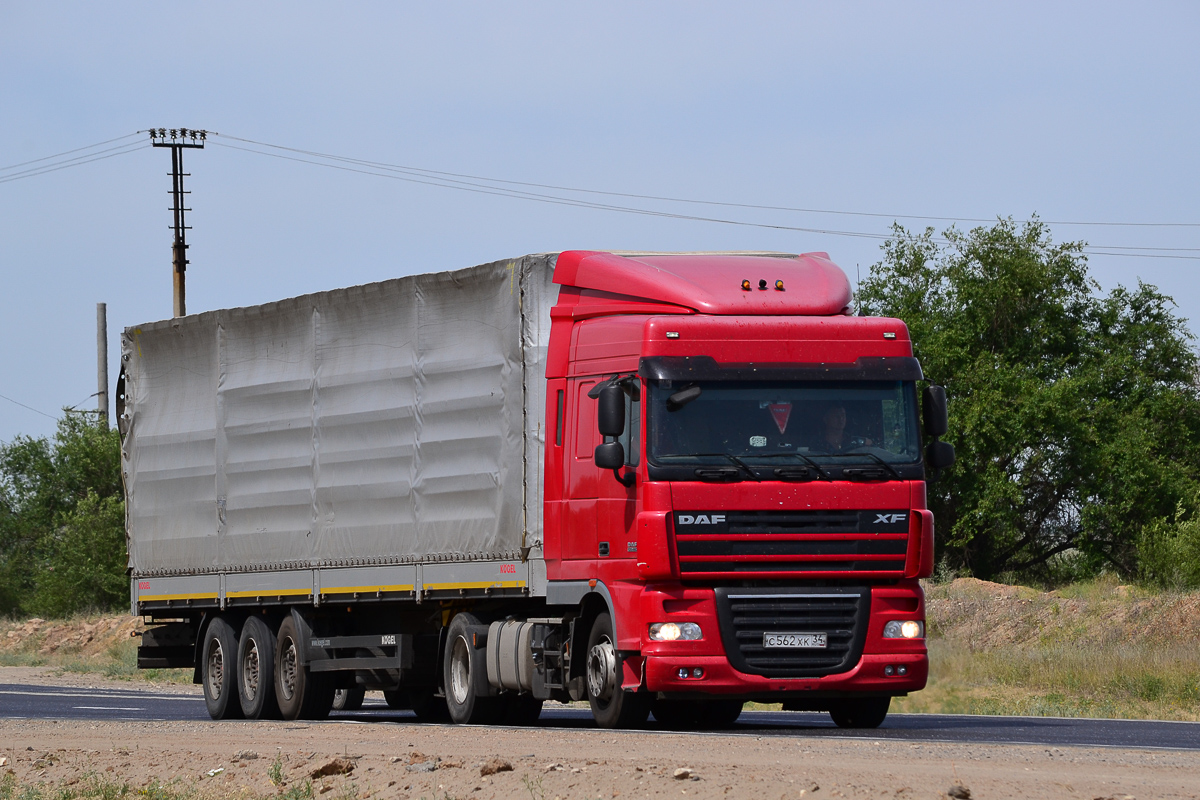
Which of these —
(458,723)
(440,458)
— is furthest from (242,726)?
(440,458)

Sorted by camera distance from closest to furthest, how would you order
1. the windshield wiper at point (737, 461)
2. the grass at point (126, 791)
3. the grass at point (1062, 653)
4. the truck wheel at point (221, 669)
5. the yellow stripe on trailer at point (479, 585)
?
the grass at point (126, 791) < the windshield wiper at point (737, 461) < the yellow stripe on trailer at point (479, 585) < the truck wheel at point (221, 669) < the grass at point (1062, 653)

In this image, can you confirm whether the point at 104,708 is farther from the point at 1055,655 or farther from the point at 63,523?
the point at 63,523

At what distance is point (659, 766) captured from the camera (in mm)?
10727

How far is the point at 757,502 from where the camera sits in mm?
13891

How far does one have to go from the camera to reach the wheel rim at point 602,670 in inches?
577

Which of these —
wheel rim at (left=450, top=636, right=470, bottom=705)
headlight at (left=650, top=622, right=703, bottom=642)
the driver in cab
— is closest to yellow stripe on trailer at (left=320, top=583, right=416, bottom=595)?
wheel rim at (left=450, top=636, right=470, bottom=705)

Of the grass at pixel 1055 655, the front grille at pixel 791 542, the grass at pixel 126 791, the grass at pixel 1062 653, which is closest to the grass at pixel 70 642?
the grass at pixel 1055 655

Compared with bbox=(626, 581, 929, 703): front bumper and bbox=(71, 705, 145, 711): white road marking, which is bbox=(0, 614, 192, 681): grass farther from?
bbox=(626, 581, 929, 703): front bumper

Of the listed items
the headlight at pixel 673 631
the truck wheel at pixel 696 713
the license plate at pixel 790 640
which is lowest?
the truck wheel at pixel 696 713

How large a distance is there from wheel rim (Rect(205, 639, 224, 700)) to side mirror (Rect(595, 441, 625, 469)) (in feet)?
26.0

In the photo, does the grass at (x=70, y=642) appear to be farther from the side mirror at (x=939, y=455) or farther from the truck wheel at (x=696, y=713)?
the side mirror at (x=939, y=455)

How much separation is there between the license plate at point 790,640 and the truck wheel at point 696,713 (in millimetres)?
1866

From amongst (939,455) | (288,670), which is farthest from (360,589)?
(939,455)

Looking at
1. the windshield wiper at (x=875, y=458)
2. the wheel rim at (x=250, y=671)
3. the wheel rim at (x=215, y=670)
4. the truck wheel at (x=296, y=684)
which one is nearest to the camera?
the windshield wiper at (x=875, y=458)
